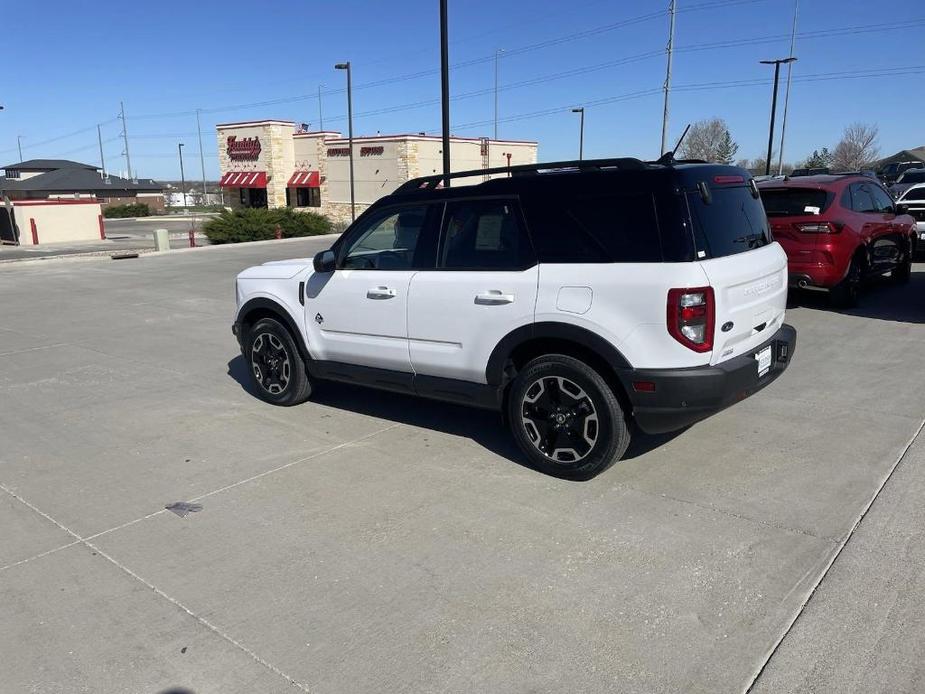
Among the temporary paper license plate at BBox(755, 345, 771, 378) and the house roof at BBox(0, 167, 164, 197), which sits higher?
the house roof at BBox(0, 167, 164, 197)

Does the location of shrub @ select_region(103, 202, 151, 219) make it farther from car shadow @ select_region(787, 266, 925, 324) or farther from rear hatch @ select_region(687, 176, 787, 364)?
rear hatch @ select_region(687, 176, 787, 364)

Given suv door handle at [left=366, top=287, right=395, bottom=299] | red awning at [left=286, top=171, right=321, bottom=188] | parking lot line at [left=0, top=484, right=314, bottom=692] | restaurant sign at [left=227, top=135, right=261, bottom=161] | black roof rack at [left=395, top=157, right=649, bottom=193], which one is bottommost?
parking lot line at [left=0, top=484, right=314, bottom=692]

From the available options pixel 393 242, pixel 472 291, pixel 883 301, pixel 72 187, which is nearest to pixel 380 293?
pixel 393 242

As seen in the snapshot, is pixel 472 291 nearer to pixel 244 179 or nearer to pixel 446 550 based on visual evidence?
pixel 446 550

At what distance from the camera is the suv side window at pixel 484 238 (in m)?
4.51

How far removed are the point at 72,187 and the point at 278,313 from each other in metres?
78.0

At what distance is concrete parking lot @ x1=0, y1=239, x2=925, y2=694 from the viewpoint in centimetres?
280

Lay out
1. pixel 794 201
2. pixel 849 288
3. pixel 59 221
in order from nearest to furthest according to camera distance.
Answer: pixel 794 201 < pixel 849 288 < pixel 59 221

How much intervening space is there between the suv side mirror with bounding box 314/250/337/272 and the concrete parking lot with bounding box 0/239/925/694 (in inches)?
48.4

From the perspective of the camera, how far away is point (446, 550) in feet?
12.0

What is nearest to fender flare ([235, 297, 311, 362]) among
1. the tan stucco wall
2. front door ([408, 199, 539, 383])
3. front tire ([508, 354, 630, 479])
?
front door ([408, 199, 539, 383])

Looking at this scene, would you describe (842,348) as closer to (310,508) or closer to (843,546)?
(843,546)

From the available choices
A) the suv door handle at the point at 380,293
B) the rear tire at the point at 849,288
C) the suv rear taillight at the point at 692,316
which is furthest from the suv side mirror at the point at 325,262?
the rear tire at the point at 849,288

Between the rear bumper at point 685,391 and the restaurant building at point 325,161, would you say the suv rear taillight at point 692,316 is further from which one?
the restaurant building at point 325,161
